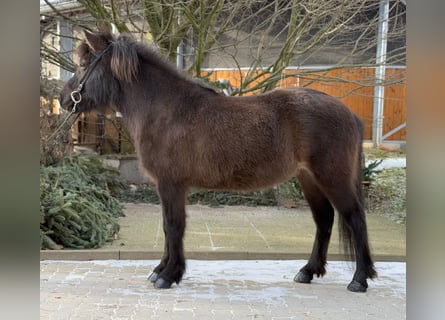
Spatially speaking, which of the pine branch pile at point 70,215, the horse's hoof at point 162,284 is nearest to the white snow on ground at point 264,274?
the horse's hoof at point 162,284

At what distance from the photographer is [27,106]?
97 centimetres

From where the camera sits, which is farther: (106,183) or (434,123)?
(106,183)

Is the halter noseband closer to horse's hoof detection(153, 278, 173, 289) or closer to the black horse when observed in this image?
the black horse

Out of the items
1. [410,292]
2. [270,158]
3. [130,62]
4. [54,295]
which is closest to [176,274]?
[54,295]

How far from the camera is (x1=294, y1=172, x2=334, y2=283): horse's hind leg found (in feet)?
15.7

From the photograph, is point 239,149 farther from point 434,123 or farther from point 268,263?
point 434,123

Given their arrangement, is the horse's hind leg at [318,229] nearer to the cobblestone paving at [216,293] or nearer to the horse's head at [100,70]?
the cobblestone paving at [216,293]

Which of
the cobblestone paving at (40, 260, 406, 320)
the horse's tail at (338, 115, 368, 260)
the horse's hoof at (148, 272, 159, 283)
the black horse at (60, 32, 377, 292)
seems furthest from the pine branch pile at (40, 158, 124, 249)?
the horse's tail at (338, 115, 368, 260)

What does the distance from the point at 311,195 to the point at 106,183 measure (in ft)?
16.3

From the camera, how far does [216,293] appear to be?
174 inches

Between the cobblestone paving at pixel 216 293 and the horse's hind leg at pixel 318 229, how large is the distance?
0.11m

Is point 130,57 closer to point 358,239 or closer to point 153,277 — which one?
point 153,277

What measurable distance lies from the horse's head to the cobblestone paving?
1662 millimetres

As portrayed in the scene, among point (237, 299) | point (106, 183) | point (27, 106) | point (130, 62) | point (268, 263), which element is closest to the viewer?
point (27, 106)
